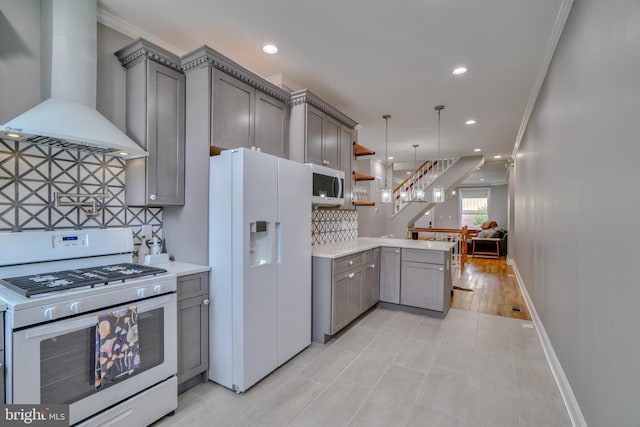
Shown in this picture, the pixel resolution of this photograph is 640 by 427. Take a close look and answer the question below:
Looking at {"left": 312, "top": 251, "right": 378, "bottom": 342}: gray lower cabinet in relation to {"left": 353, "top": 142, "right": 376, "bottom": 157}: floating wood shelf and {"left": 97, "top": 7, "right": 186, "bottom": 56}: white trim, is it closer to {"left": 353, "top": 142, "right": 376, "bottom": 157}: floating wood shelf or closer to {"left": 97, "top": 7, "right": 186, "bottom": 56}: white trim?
{"left": 353, "top": 142, "right": 376, "bottom": 157}: floating wood shelf

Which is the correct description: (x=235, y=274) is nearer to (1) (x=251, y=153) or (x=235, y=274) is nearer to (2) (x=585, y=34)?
(1) (x=251, y=153)

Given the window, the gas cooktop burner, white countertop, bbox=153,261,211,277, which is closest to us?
the gas cooktop burner

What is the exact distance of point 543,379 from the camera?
2.35 meters

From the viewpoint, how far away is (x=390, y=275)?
394 cm

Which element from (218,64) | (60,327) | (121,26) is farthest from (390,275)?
(121,26)

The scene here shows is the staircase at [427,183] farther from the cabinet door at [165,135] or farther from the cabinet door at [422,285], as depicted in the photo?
the cabinet door at [165,135]

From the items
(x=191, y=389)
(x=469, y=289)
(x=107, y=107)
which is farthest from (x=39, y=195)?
(x=469, y=289)

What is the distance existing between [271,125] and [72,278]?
199 cm

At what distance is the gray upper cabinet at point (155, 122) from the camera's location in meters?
2.23

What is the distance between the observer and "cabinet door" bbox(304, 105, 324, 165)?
316 cm

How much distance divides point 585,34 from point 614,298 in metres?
1.61

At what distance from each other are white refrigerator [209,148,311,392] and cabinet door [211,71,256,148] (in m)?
0.26

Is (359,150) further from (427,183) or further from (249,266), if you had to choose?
(427,183)

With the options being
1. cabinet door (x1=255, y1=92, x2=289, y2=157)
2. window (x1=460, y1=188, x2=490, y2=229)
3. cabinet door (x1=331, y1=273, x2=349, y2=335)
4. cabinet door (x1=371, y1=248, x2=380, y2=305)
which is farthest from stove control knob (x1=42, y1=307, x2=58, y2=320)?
window (x1=460, y1=188, x2=490, y2=229)
